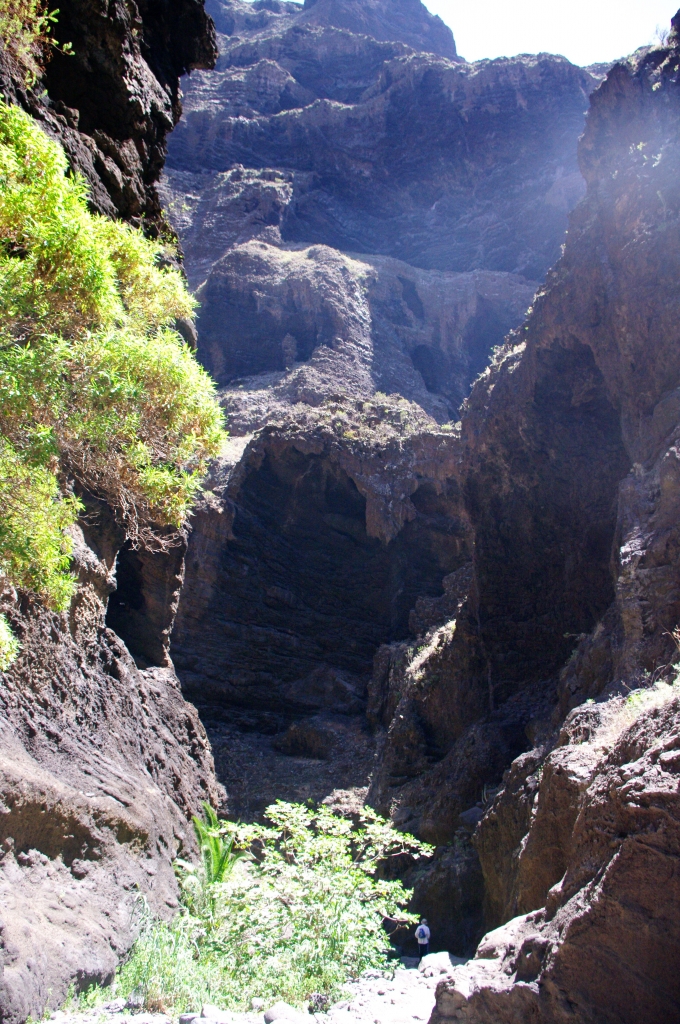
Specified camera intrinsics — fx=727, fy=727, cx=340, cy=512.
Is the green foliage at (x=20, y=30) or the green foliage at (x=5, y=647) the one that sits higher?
the green foliage at (x=20, y=30)

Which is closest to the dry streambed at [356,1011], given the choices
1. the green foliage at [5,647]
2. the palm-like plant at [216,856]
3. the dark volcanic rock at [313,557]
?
the palm-like plant at [216,856]

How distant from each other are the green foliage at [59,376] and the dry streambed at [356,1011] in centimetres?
315

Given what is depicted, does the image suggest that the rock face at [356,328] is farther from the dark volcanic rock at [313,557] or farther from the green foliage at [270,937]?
the green foliage at [270,937]

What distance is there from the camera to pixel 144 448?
5734 mm

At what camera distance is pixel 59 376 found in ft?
16.4

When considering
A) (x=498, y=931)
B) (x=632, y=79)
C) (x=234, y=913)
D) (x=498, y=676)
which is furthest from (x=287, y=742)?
(x=632, y=79)

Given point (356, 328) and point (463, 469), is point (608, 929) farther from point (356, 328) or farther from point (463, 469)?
point (356, 328)

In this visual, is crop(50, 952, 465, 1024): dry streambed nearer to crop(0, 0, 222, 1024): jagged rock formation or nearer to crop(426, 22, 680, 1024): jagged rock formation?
crop(0, 0, 222, 1024): jagged rock formation

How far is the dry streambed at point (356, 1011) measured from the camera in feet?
17.7

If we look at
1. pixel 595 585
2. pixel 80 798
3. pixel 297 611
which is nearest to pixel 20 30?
pixel 80 798

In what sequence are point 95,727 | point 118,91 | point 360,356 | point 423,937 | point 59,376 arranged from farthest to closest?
point 360,356, point 423,937, point 118,91, point 95,727, point 59,376

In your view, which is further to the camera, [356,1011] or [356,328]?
[356,328]

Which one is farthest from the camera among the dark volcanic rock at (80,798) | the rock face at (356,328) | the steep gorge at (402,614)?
the rock face at (356,328)

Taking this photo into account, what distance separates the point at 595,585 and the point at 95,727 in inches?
481
